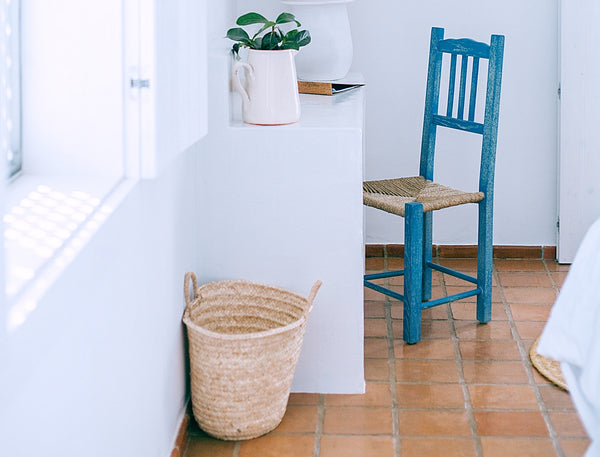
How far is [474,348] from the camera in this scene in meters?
2.96

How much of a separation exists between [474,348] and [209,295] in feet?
3.26

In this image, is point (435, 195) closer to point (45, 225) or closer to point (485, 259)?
point (485, 259)

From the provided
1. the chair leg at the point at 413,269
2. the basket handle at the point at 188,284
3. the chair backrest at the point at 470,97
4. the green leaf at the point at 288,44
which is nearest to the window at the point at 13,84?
the basket handle at the point at 188,284

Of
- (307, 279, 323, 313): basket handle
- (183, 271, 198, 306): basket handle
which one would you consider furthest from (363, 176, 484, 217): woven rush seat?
(183, 271, 198, 306): basket handle

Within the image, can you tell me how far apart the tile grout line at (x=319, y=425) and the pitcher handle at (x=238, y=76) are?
919 mm

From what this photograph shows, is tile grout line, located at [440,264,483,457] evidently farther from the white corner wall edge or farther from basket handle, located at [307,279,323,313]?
the white corner wall edge

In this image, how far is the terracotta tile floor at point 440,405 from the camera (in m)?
2.32

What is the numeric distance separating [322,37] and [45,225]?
83.0 inches

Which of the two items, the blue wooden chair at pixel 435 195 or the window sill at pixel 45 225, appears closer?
the window sill at pixel 45 225

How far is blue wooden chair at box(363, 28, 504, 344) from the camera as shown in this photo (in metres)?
2.94

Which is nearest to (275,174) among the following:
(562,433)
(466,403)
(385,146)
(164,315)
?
(164,315)

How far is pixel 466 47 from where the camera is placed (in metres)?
3.19

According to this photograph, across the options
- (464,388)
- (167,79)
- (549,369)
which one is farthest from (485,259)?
(167,79)

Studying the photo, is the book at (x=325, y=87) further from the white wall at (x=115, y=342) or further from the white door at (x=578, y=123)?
the white door at (x=578, y=123)
